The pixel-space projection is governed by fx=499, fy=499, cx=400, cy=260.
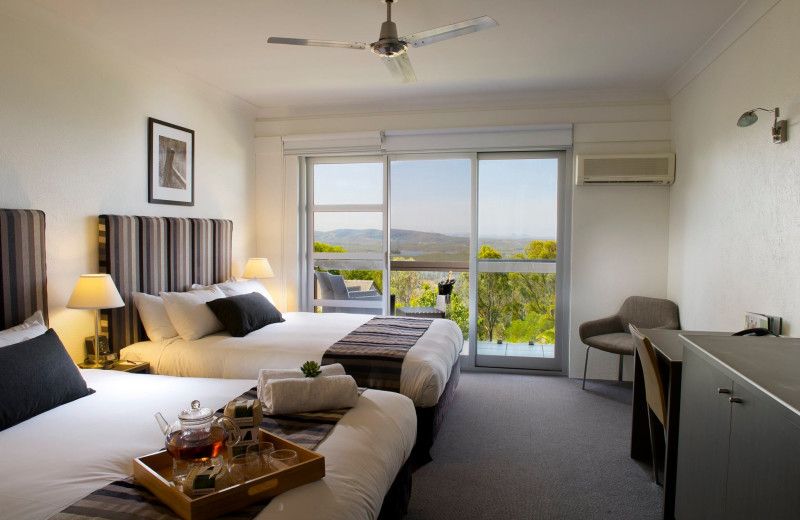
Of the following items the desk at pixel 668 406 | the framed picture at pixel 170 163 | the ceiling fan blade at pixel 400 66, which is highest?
the ceiling fan blade at pixel 400 66

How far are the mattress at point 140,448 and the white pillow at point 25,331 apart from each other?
391mm

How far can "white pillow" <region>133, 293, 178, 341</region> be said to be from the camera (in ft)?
11.1

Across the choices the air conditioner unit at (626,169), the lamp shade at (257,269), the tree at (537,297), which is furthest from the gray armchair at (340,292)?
the air conditioner unit at (626,169)

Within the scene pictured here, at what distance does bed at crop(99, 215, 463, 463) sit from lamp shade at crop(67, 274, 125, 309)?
34 cm

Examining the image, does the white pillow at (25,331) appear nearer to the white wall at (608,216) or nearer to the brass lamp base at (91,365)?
the brass lamp base at (91,365)

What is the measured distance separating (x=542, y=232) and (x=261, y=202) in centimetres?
286

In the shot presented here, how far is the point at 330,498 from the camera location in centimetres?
148

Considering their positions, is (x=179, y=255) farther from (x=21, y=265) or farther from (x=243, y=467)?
(x=243, y=467)

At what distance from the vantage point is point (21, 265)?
2678 millimetres

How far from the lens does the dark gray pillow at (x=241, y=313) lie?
11.6ft

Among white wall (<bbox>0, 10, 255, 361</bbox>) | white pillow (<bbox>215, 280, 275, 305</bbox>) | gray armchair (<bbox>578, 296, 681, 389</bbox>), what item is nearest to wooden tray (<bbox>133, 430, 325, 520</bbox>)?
white wall (<bbox>0, 10, 255, 361</bbox>)

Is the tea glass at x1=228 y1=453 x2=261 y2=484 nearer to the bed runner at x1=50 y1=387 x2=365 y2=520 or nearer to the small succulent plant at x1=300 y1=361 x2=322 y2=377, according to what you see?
the bed runner at x1=50 y1=387 x2=365 y2=520

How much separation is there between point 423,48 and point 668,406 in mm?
2652

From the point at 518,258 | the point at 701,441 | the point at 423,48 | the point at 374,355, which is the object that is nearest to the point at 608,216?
the point at 518,258
